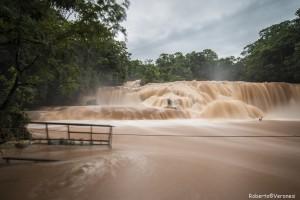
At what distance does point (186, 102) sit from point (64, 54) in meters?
19.1

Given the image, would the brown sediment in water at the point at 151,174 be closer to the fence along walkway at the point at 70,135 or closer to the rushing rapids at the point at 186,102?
the fence along walkway at the point at 70,135

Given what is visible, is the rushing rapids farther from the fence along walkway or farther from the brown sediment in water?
the brown sediment in water

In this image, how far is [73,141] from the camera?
373 inches

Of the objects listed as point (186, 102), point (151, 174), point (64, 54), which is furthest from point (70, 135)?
point (186, 102)

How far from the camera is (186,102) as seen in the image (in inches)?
1017

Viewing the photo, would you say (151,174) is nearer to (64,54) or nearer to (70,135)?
(64,54)

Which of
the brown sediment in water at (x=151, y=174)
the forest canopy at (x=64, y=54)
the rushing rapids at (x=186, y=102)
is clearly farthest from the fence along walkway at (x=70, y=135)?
the rushing rapids at (x=186, y=102)

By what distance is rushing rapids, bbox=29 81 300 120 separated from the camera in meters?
22.3

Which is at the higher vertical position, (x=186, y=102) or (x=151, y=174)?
(x=186, y=102)

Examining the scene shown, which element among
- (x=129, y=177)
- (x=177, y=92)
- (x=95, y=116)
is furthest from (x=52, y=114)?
(x=129, y=177)

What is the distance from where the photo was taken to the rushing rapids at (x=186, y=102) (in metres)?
22.3

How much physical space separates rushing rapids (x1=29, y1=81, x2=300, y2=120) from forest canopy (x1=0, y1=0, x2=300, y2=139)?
9.75ft

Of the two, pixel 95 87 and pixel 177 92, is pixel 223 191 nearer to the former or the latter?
pixel 177 92

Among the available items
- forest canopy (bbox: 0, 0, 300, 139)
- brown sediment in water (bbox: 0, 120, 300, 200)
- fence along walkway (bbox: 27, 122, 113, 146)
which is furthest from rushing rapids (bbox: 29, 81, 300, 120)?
brown sediment in water (bbox: 0, 120, 300, 200)
